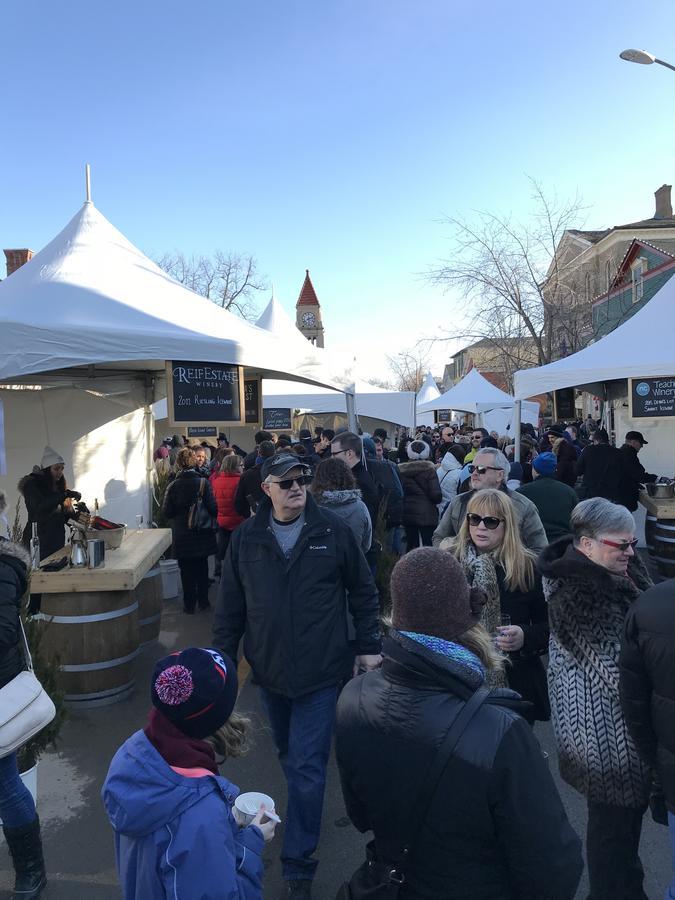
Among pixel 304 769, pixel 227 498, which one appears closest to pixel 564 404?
pixel 227 498

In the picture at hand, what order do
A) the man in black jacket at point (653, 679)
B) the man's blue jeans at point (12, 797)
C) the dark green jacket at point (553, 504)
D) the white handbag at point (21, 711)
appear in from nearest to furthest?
1. the man in black jacket at point (653, 679)
2. the white handbag at point (21, 711)
3. the man's blue jeans at point (12, 797)
4. the dark green jacket at point (553, 504)

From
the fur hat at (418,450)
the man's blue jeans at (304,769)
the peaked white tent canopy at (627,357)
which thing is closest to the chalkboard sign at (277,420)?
the fur hat at (418,450)

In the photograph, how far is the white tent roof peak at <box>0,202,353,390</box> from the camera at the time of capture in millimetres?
4922

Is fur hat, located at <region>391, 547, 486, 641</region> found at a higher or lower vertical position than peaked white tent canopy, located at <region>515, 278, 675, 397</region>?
lower

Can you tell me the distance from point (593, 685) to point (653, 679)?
34 cm

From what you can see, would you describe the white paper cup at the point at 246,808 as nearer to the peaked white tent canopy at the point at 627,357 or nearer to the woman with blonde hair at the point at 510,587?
the woman with blonde hair at the point at 510,587

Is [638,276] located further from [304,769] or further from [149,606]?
[304,769]

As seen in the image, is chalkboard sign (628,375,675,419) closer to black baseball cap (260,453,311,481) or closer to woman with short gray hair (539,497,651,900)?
woman with short gray hair (539,497,651,900)

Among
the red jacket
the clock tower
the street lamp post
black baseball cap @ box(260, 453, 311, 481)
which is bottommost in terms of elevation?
the red jacket

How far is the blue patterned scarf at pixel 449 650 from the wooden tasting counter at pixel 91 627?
11.2 feet

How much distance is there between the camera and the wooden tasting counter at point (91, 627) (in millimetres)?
4477

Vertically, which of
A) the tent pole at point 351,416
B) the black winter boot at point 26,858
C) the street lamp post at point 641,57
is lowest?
the black winter boot at point 26,858

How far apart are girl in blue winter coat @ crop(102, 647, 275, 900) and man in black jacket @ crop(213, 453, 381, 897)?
1190mm

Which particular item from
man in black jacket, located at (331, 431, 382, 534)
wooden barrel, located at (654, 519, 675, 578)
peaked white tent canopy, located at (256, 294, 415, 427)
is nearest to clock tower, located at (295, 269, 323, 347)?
peaked white tent canopy, located at (256, 294, 415, 427)
